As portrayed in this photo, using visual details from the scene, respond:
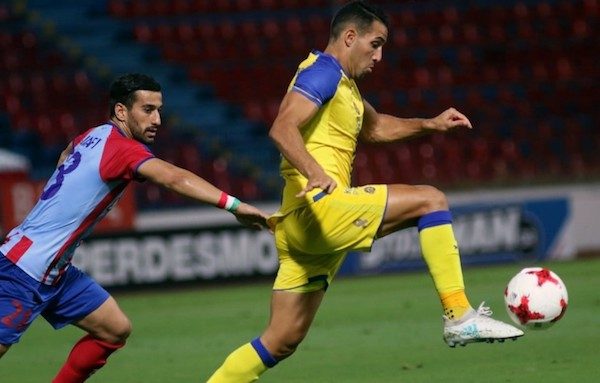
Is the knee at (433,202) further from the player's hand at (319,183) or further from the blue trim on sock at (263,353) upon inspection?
the blue trim on sock at (263,353)

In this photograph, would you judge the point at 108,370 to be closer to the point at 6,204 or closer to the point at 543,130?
the point at 6,204

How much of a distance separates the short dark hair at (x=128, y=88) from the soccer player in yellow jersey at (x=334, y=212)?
0.76m

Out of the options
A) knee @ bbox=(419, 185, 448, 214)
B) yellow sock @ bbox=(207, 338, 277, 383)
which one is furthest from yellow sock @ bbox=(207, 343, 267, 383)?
knee @ bbox=(419, 185, 448, 214)

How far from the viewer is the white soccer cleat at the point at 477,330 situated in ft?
19.4

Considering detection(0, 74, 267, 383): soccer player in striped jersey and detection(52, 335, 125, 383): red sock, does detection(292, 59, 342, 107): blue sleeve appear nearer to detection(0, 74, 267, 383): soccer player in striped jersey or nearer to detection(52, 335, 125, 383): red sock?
detection(0, 74, 267, 383): soccer player in striped jersey

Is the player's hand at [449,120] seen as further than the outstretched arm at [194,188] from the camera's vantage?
Yes

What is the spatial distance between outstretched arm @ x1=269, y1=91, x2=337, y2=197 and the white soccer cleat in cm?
95

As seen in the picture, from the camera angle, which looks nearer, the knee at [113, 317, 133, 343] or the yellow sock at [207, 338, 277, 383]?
the yellow sock at [207, 338, 277, 383]

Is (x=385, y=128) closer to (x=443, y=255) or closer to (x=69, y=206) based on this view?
(x=443, y=255)

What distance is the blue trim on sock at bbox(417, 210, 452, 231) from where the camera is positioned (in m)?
6.06

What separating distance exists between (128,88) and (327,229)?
1277mm

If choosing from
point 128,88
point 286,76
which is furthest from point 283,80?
point 128,88

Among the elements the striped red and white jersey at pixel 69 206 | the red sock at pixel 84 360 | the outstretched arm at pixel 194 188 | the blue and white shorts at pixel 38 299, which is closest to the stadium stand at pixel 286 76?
the red sock at pixel 84 360

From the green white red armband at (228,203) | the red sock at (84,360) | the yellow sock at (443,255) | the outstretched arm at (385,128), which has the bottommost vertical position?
the red sock at (84,360)
